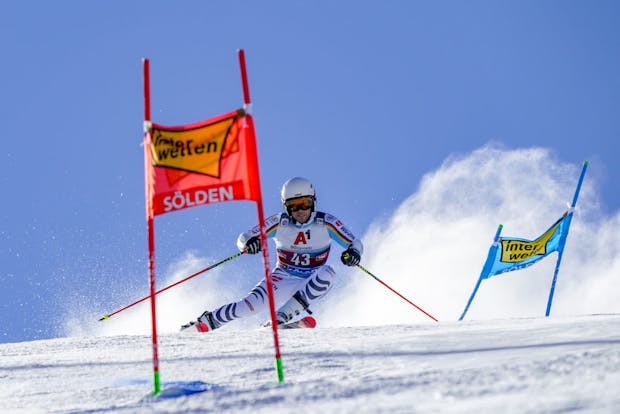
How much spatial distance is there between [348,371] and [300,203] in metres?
4.13

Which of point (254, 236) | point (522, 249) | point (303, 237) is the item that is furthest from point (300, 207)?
point (522, 249)

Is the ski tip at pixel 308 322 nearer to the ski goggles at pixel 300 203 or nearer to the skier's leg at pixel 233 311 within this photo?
the skier's leg at pixel 233 311

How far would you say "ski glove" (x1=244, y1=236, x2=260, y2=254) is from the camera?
8.08m

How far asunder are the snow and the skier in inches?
43.0

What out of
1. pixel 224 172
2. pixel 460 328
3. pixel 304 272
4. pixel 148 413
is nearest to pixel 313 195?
pixel 304 272

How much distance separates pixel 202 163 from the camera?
4.50 meters

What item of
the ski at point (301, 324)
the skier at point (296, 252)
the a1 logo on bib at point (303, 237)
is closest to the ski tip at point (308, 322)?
the ski at point (301, 324)

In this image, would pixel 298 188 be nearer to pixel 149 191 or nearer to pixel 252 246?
pixel 252 246

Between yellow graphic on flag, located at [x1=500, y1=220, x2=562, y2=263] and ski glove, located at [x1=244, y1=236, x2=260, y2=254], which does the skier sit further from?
yellow graphic on flag, located at [x1=500, y1=220, x2=562, y2=263]

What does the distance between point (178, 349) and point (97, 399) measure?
1.63m

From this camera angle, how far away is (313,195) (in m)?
8.31

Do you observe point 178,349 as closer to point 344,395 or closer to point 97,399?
point 97,399

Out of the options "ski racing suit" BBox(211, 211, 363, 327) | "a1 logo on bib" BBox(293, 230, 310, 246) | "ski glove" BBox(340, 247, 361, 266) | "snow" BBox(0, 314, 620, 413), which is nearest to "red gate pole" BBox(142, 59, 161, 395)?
"snow" BBox(0, 314, 620, 413)

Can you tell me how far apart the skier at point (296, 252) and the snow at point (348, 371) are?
3.59 ft
